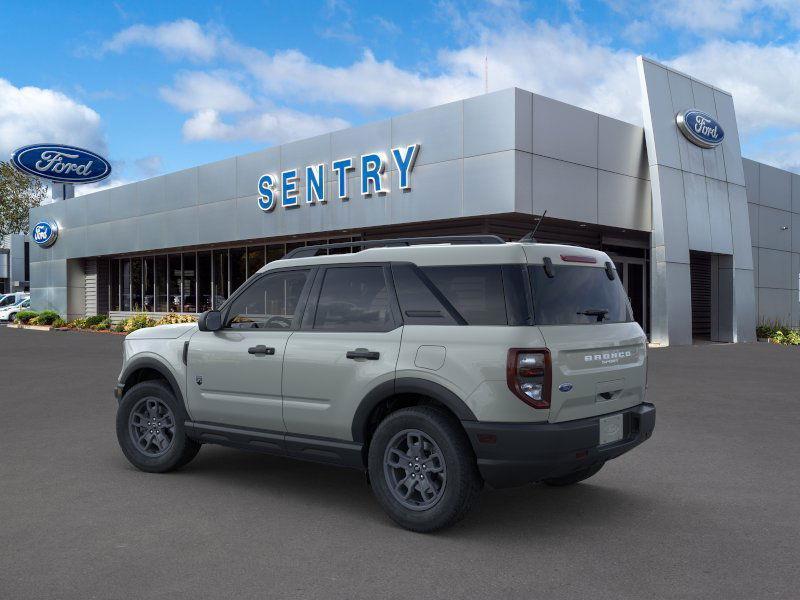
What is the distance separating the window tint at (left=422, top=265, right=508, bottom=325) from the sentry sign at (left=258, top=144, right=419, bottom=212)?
49.8 ft

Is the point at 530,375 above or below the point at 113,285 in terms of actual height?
below

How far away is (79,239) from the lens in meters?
34.8

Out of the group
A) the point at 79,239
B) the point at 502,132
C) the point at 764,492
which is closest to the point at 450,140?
the point at 502,132

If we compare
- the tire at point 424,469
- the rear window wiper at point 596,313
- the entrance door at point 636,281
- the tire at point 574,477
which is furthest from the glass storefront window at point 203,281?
the rear window wiper at point 596,313

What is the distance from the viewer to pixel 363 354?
510 centimetres

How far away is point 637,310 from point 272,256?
12.6 meters

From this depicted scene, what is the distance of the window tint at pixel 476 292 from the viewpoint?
4.71 meters

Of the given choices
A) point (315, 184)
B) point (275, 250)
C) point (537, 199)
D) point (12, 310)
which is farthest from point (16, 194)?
point (537, 199)

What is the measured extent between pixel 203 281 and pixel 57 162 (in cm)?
1402

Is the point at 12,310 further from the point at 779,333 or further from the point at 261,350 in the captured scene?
the point at 261,350

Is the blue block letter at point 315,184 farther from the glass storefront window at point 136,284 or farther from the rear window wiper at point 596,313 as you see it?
the rear window wiper at point 596,313

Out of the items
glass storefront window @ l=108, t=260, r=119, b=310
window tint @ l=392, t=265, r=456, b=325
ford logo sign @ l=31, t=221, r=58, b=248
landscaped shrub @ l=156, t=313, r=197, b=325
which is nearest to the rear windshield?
window tint @ l=392, t=265, r=456, b=325

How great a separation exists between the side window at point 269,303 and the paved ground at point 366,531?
4.23 feet

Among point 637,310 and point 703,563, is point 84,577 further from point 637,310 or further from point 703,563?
point 637,310
